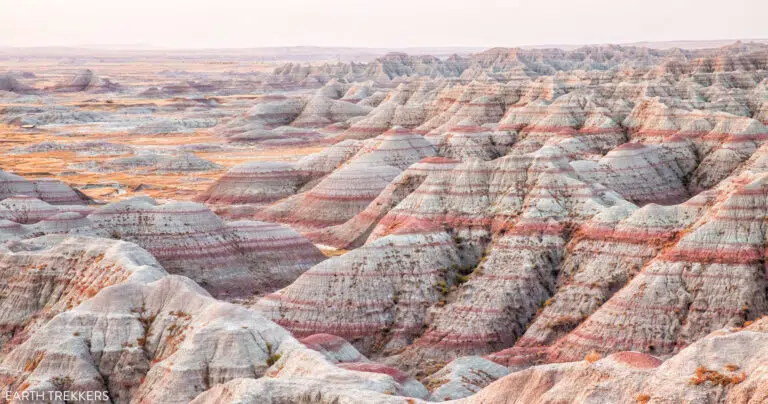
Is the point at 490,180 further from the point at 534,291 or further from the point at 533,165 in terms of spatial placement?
the point at 534,291

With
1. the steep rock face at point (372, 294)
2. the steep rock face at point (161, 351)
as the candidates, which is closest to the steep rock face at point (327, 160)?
the steep rock face at point (372, 294)

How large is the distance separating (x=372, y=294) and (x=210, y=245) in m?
15.2

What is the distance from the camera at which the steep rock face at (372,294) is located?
171 ft

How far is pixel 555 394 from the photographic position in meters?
27.7

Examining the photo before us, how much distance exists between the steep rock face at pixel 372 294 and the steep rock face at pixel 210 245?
9700mm

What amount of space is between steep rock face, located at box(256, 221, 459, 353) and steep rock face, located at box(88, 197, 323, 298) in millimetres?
9700

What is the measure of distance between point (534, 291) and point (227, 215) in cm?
4112

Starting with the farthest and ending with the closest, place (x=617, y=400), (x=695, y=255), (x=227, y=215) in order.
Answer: (x=227, y=215) → (x=695, y=255) → (x=617, y=400)

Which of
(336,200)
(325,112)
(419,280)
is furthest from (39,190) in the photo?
(325,112)

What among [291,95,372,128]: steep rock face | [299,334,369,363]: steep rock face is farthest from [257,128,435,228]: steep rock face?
[291,95,372,128]: steep rock face

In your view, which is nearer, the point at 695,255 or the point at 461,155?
the point at 695,255

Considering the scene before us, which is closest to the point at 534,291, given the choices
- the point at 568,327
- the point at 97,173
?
the point at 568,327

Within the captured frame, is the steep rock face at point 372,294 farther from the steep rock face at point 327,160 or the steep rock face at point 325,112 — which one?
the steep rock face at point 325,112

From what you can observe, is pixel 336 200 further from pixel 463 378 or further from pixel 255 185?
pixel 463 378
